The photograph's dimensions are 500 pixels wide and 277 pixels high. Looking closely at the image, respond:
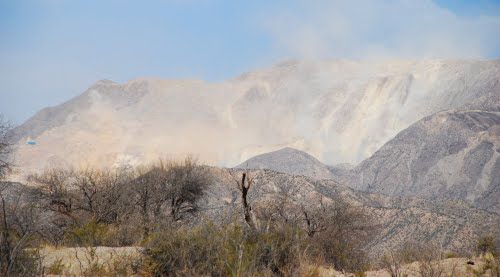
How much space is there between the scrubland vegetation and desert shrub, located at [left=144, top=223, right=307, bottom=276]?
0.03 meters

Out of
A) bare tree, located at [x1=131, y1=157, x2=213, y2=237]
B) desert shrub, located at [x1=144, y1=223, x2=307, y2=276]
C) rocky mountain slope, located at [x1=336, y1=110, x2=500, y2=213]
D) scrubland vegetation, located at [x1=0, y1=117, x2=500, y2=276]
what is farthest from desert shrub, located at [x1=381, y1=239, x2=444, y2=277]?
rocky mountain slope, located at [x1=336, y1=110, x2=500, y2=213]

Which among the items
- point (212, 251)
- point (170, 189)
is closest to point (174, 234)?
point (212, 251)

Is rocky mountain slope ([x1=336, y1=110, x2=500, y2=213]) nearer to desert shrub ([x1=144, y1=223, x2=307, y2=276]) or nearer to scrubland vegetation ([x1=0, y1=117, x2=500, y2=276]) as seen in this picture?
scrubland vegetation ([x1=0, y1=117, x2=500, y2=276])

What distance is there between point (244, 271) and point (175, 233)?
4.11 m

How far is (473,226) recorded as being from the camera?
68562mm

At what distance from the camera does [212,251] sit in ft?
41.5

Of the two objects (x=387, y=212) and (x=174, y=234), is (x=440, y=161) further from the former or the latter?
(x=174, y=234)

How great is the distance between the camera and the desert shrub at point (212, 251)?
39.9 ft

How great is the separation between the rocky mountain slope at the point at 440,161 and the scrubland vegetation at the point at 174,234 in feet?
409

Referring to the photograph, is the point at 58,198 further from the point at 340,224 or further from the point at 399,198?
the point at 399,198

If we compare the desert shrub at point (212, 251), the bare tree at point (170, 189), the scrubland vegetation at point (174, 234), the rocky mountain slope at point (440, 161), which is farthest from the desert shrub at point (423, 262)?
the rocky mountain slope at point (440, 161)

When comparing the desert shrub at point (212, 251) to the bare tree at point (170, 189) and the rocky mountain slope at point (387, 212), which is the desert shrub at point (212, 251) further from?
the rocky mountain slope at point (387, 212)

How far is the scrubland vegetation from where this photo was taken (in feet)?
39.0

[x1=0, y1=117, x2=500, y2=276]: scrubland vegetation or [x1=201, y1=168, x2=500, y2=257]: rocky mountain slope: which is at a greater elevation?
[x1=0, y1=117, x2=500, y2=276]: scrubland vegetation
